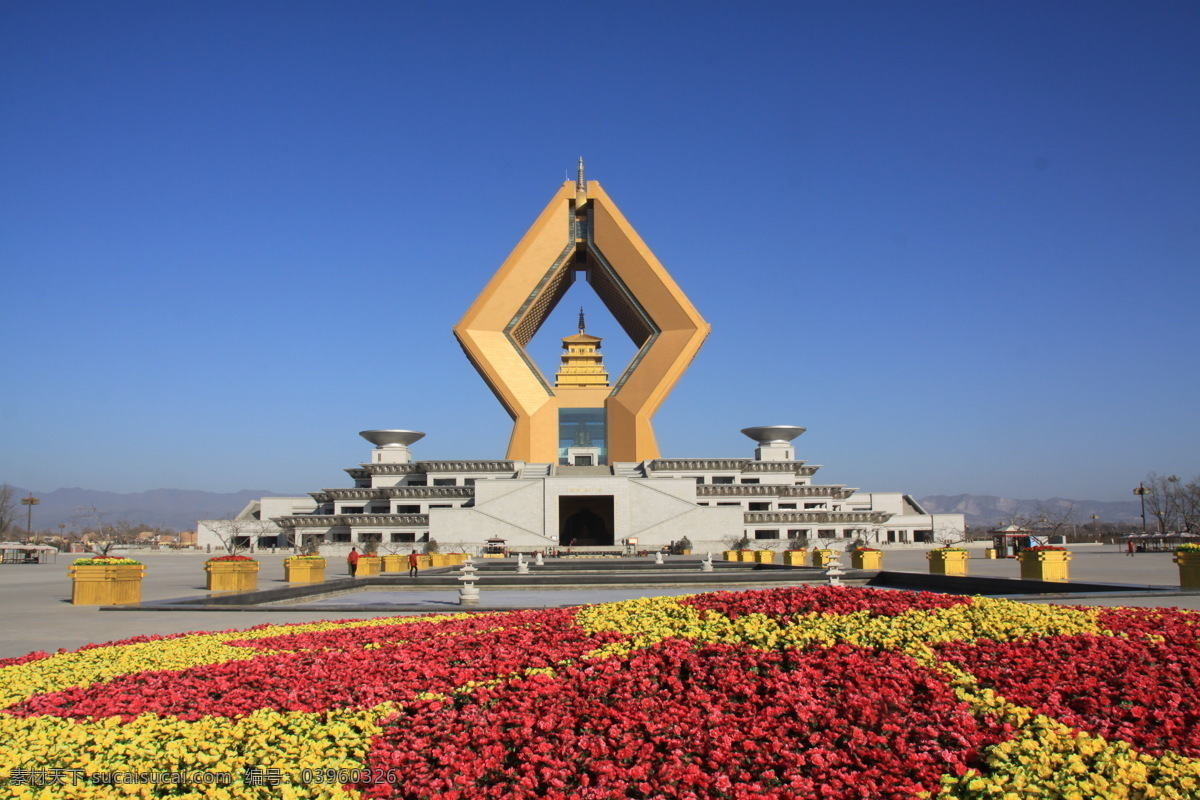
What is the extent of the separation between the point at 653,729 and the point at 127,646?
569 cm

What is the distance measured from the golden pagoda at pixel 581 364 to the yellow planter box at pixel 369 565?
36282mm

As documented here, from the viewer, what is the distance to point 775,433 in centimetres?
5547

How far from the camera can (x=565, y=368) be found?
61.8m

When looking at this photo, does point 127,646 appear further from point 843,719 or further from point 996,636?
point 996,636

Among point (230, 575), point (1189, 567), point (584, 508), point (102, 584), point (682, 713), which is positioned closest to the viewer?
point (682, 713)

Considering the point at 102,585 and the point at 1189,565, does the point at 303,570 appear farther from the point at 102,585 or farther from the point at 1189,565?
the point at 1189,565

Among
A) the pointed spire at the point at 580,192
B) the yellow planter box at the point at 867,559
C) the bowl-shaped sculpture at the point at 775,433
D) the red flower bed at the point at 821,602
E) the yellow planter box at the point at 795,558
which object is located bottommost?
the yellow planter box at the point at 795,558

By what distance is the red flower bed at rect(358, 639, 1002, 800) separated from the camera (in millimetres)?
3520

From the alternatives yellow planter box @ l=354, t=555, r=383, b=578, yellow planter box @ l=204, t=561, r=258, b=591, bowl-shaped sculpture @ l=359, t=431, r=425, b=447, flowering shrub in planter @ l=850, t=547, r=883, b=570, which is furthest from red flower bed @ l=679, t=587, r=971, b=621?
bowl-shaped sculpture @ l=359, t=431, r=425, b=447

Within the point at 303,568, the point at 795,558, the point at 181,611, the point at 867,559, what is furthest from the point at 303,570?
the point at 795,558

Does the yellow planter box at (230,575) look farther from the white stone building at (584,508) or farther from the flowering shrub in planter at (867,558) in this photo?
the white stone building at (584,508)

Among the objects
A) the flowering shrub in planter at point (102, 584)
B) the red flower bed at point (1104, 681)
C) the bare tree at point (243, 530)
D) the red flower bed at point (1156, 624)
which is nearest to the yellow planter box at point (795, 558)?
the flowering shrub in planter at point (102, 584)

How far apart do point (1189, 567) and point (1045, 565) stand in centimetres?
258

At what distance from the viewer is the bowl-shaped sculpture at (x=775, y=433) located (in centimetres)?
5522
